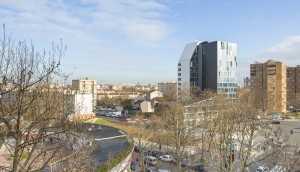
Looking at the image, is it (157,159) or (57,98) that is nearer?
(57,98)

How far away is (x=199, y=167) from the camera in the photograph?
19.5 m

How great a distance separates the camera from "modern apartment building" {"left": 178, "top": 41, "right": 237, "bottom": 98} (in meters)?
49.0

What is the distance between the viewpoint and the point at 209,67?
166 ft

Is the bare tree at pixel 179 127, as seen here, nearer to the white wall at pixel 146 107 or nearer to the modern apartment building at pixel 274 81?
the white wall at pixel 146 107

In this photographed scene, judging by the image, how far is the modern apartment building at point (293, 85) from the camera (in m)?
68.0

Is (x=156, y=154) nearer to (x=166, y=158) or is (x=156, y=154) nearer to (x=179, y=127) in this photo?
(x=166, y=158)

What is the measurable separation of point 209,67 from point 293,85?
30.1m

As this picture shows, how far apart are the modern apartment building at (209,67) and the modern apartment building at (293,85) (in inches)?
1032

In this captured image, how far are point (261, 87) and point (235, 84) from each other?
44.1 feet

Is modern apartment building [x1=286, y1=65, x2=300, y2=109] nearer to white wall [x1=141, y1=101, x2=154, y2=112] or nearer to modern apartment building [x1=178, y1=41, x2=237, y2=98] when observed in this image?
modern apartment building [x1=178, y1=41, x2=237, y2=98]

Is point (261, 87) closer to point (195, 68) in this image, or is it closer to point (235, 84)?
point (235, 84)

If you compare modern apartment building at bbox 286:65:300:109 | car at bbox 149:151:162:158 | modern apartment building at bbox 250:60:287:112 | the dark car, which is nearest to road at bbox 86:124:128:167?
car at bbox 149:151:162:158

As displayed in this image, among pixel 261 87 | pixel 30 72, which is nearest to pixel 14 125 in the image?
pixel 30 72

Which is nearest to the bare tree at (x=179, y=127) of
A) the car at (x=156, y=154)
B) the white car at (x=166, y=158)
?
the white car at (x=166, y=158)
